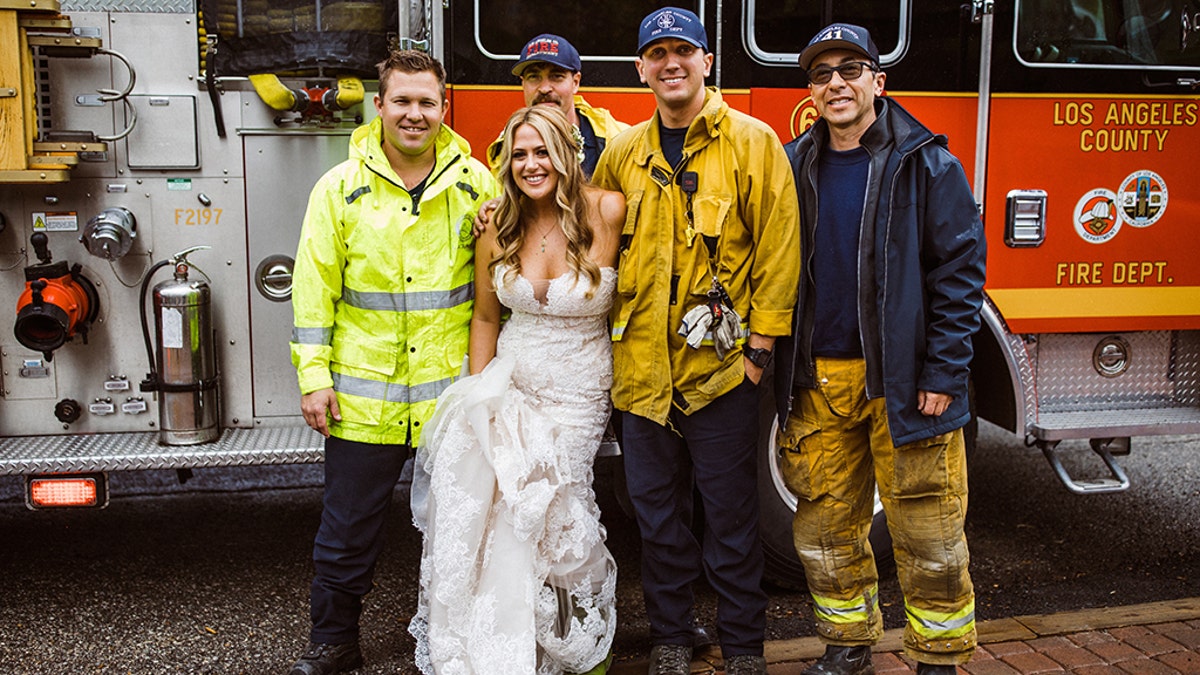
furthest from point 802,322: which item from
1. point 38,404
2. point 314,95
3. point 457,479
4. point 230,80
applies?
point 38,404

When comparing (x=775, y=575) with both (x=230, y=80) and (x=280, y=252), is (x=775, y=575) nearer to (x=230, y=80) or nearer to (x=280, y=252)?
(x=280, y=252)

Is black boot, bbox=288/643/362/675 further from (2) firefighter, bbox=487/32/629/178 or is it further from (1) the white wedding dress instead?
(2) firefighter, bbox=487/32/629/178

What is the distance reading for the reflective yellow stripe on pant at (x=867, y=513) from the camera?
3.28 m

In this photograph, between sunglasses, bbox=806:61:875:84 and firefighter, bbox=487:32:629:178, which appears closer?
sunglasses, bbox=806:61:875:84

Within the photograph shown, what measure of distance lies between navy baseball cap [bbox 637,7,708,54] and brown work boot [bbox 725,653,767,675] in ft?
6.28

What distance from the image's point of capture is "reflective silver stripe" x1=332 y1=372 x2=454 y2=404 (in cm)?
343

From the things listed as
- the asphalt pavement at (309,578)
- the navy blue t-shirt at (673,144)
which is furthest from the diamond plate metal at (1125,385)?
the navy blue t-shirt at (673,144)

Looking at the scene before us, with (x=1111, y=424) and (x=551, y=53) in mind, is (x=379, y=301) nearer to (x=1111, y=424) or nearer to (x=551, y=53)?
(x=551, y=53)

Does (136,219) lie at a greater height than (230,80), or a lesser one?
lesser

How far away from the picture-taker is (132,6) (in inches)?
153

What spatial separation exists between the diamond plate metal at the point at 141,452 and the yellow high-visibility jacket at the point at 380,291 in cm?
53

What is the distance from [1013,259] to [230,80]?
10.2ft

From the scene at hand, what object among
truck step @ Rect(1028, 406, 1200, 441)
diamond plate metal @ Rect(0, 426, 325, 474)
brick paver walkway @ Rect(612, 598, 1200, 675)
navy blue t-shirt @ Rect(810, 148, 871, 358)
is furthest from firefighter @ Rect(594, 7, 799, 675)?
truck step @ Rect(1028, 406, 1200, 441)

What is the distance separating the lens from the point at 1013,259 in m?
4.31
